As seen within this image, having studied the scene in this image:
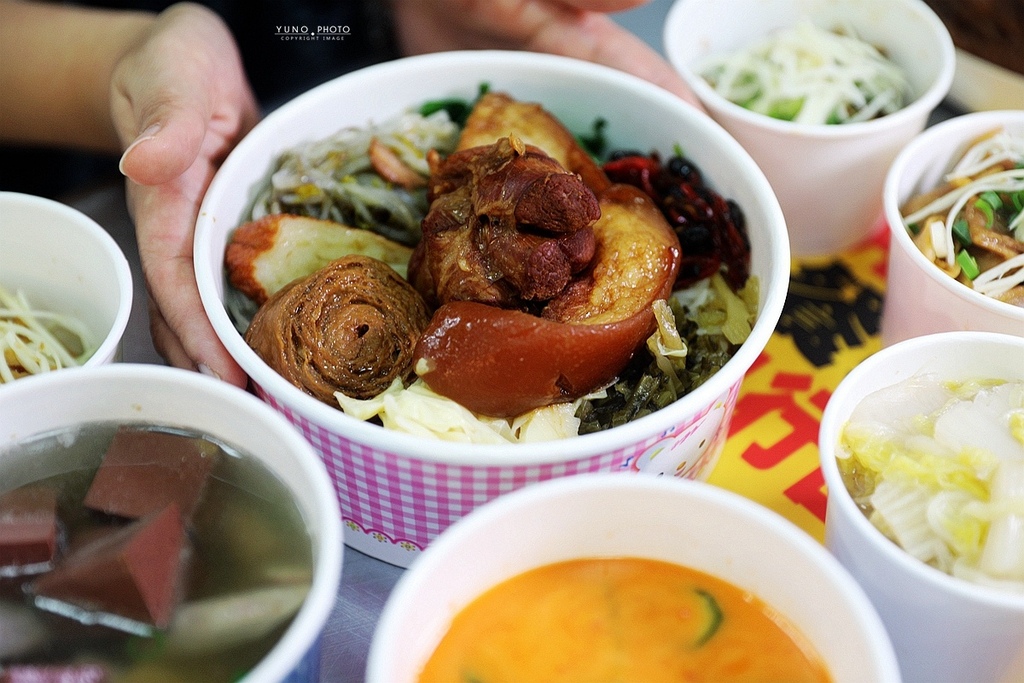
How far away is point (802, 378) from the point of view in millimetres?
2088

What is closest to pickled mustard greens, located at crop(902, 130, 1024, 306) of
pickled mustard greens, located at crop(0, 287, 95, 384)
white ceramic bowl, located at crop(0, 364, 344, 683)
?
white ceramic bowl, located at crop(0, 364, 344, 683)

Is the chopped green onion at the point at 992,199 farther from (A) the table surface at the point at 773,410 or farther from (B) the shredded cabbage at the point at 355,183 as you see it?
(B) the shredded cabbage at the point at 355,183

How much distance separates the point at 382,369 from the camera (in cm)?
170

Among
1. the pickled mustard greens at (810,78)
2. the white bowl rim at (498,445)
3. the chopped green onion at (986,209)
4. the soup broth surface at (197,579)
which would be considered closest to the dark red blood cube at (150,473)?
the soup broth surface at (197,579)

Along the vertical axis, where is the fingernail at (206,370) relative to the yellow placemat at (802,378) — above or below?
above

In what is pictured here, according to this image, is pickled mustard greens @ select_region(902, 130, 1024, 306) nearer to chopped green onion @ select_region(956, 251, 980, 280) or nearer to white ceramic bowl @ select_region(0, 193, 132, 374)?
chopped green onion @ select_region(956, 251, 980, 280)

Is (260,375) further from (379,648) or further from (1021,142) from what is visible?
(1021,142)

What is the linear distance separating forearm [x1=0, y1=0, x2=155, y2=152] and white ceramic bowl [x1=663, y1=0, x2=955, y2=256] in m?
1.39

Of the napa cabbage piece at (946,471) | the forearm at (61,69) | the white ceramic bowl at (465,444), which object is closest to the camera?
the napa cabbage piece at (946,471)

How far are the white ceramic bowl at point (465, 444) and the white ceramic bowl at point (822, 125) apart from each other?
0.95 feet

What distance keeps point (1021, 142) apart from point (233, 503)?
1.80 m

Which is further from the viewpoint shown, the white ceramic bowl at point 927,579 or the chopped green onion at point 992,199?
the chopped green onion at point 992,199

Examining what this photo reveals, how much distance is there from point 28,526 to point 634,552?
80cm

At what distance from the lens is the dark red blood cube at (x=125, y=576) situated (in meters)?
1.16
